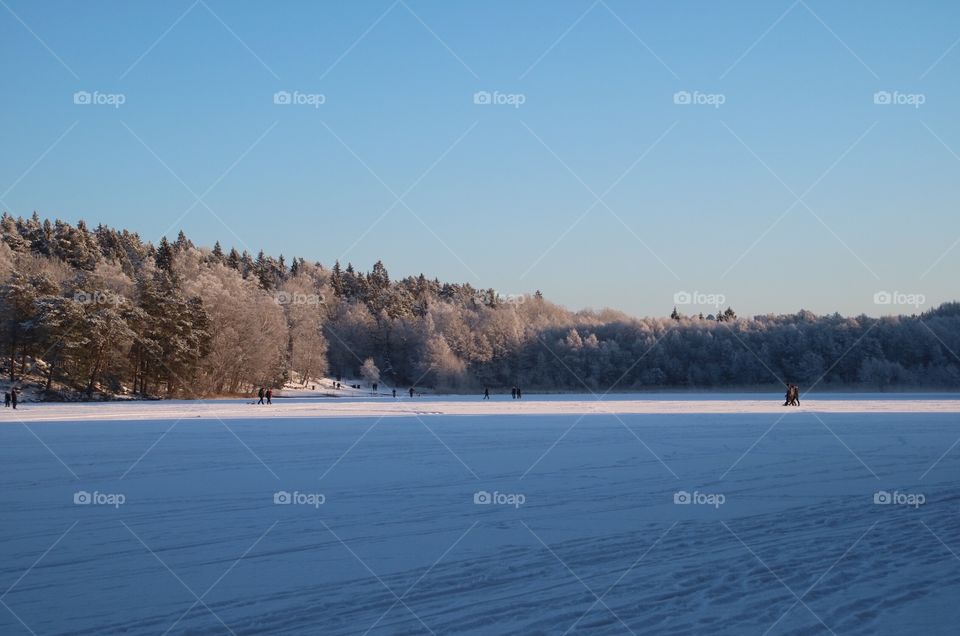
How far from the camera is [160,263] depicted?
11862 cm

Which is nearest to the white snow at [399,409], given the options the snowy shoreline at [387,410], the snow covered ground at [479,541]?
the snowy shoreline at [387,410]

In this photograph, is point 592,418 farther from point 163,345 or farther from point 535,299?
point 535,299

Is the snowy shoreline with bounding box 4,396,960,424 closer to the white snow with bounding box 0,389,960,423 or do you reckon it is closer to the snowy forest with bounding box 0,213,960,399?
the white snow with bounding box 0,389,960,423

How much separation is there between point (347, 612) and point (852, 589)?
4858 millimetres

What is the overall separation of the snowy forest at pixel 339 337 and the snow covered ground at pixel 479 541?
49013 mm

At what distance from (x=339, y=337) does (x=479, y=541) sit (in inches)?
4322

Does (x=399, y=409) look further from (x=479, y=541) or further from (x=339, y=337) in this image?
(x=339, y=337)

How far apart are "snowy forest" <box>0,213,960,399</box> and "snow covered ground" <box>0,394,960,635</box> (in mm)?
49013

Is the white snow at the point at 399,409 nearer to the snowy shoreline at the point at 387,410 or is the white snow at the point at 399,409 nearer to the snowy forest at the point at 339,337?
the snowy shoreline at the point at 387,410

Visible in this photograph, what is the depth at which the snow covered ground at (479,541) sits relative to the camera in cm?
706

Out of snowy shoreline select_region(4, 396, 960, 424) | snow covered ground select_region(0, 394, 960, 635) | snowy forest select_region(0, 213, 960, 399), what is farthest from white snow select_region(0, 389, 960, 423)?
snow covered ground select_region(0, 394, 960, 635)

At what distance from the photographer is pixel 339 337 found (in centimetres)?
11775

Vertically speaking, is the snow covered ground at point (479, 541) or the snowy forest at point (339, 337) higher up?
the snowy forest at point (339, 337)

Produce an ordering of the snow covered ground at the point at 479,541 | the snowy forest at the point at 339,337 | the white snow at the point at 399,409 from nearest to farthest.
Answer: the snow covered ground at the point at 479,541 < the white snow at the point at 399,409 < the snowy forest at the point at 339,337
